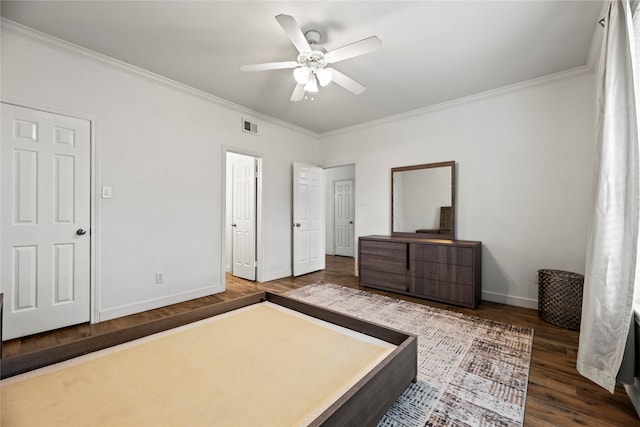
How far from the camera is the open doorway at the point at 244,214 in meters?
4.32

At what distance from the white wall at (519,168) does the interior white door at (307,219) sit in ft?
5.73

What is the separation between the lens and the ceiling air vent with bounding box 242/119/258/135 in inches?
157

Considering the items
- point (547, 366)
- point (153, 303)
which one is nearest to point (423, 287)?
point (547, 366)

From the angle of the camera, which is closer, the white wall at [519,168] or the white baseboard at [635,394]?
the white baseboard at [635,394]

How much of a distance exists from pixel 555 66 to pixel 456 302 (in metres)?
2.72

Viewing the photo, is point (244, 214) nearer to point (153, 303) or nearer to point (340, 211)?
point (153, 303)

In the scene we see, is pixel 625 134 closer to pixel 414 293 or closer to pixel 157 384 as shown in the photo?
pixel 414 293

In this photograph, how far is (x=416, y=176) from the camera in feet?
13.2

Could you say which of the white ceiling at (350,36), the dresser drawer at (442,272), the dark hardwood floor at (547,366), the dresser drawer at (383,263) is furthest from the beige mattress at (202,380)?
the white ceiling at (350,36)

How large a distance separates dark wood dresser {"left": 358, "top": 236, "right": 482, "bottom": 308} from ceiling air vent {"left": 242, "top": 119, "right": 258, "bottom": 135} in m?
2.30

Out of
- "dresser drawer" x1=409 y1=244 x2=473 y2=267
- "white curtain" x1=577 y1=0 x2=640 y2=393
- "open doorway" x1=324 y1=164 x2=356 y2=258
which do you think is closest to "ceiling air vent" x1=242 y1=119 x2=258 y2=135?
"dresser drawer" x1=409 y1=244 x2=473 y2=267

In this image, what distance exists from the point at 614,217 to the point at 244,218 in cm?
418

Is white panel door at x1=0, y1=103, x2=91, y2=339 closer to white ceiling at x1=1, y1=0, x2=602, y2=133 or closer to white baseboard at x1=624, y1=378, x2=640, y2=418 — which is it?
white ceiling at x1=1, y1=0, x2=602, y2=133

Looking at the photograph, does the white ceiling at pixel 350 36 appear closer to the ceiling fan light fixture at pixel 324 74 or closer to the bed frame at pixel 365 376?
the ceiling fan light fixture at pixel 324 74
